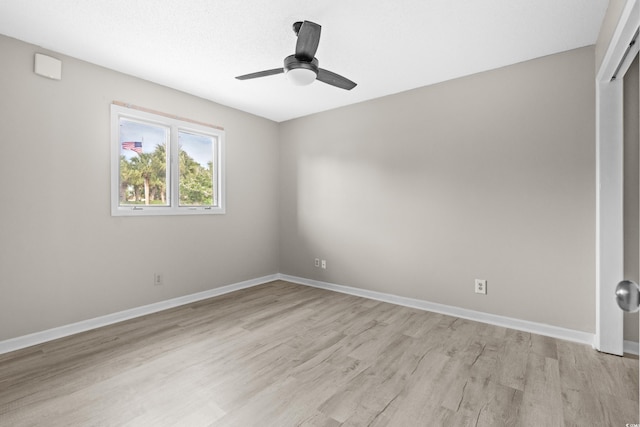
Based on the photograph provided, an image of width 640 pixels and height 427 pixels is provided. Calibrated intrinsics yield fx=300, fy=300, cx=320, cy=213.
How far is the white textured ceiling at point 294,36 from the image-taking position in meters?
2.03

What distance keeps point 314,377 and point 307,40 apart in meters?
2.24

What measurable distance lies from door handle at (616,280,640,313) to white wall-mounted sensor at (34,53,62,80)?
3.77 m

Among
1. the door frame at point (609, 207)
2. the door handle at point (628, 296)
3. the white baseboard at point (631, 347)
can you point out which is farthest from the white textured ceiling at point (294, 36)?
the white baseboard at point (631, 347)

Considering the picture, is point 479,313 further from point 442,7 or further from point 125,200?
point 125,200

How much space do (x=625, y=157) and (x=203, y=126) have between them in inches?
161

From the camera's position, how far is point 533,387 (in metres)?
1.87

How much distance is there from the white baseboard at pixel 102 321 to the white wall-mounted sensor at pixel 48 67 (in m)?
2.16

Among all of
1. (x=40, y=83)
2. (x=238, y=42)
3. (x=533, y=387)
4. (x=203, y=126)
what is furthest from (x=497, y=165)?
(x=40, y=83)

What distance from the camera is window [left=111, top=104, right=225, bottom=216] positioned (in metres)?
3.05

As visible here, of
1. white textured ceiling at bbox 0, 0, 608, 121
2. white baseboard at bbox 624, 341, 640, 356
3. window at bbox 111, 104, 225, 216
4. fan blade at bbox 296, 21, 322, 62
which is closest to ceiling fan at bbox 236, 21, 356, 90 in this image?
fan blade at bbox 296, 21, 322, 62

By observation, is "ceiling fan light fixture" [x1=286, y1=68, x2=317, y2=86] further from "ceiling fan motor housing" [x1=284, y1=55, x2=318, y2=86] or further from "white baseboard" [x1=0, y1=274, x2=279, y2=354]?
"white baseboard" [x1=0, y1=274, x2=279, y2=354]

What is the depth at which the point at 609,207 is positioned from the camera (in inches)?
88.8

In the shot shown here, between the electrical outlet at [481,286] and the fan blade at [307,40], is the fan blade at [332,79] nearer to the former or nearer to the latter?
the fan blade at [307,40]

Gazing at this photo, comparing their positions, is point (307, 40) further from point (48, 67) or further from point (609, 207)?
point (609, 207)
